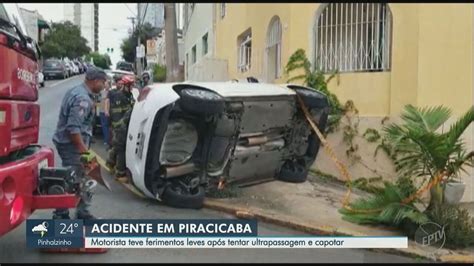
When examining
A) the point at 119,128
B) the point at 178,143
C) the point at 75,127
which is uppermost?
the point at 75,127

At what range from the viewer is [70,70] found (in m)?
40.7

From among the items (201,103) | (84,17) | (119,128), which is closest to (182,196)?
(201,103)

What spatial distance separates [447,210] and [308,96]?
6.86 ft

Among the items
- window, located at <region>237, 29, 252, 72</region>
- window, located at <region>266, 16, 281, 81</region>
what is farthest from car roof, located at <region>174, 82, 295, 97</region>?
window, located at <region>237, 29, 252, 72</region>

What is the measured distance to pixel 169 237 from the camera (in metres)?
5.42

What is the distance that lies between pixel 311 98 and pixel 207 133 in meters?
1.40

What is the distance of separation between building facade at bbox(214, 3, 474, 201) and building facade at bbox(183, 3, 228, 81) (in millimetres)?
6139

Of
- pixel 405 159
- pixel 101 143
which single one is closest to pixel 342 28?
pixel 405 159

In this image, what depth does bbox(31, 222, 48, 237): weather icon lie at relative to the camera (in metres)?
4.80

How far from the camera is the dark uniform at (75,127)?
17.0 feet

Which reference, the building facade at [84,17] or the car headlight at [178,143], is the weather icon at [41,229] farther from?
the building facade at [84,17]

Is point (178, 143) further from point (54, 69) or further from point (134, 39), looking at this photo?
point (134, 39)

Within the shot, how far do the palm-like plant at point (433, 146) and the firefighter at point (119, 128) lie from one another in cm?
Answer: 324

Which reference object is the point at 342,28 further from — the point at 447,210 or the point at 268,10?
→ the point at 447,210
